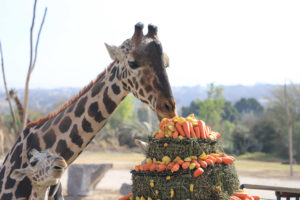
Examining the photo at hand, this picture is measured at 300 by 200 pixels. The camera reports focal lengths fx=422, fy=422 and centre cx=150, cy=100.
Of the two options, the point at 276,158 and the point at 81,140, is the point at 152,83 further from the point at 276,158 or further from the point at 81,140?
the point at 276,158

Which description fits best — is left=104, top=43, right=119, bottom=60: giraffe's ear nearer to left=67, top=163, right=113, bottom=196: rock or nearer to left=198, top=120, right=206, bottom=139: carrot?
left=198, top=120, right=206, bottom=139: carrot

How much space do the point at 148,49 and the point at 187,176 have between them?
1211mm

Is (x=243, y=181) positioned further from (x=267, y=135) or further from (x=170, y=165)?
(x=267, y=135)

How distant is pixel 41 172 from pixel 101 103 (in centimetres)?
89

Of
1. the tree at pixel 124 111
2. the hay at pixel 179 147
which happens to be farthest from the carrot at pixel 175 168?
the tree at pixel 124 111

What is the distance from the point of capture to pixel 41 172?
374cm

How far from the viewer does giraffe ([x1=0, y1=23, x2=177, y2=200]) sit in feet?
12.6

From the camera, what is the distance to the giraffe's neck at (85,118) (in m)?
4.15

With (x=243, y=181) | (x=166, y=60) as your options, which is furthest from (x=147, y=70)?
(x=243, y=181)

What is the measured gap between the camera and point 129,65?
3943mm

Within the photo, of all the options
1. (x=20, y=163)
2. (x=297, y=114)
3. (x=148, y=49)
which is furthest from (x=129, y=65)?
(x=297, y=114)

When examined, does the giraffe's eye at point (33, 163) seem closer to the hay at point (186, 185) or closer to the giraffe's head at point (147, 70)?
the hay at point (186, 185)

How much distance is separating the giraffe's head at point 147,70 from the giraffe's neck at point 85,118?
0.44 ft

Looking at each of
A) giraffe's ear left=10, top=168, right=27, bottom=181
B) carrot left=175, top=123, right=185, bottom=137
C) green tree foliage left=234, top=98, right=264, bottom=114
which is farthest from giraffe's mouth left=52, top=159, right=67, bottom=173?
green tree foliage left=234, top=98, right=264, bottom=114
